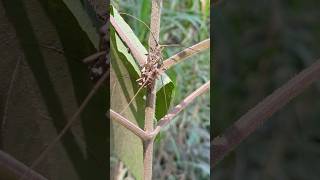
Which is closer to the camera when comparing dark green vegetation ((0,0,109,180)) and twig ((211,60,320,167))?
twig ((211,60,320,167))

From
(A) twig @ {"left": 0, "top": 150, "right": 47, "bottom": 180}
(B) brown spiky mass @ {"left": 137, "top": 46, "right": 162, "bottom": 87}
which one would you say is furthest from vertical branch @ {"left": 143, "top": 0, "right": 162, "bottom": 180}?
(A) twig @ {"left": 0, "top": 150, "right": 47, "bottom": 180}

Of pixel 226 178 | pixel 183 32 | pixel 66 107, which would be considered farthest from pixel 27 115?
pixel 183 32

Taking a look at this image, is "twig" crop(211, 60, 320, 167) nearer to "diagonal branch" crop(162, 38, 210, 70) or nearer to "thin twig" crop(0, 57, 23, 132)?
"diagonal branch" crop(162, 38, 210, 70)

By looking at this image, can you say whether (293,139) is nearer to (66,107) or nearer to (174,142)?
(66,107)

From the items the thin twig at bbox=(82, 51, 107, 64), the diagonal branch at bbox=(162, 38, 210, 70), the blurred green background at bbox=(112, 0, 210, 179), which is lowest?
the blurred green background at bbox=(112, 0, 210, 179)

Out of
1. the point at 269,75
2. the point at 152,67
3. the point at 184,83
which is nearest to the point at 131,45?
the point at 152,67

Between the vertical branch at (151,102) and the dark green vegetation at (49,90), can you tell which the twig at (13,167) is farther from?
the vertical branch at (151,102)

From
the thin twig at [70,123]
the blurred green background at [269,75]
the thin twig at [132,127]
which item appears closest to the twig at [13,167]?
the thin twig at [70,123]
